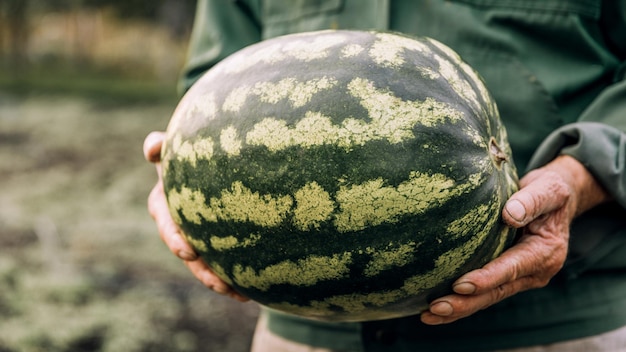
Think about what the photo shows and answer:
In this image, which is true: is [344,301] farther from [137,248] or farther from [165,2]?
[165,2]

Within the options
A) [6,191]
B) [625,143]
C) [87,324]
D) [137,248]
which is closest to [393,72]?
[625,143]

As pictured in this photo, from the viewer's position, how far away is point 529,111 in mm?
1634

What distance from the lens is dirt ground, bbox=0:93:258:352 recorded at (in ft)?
12.3

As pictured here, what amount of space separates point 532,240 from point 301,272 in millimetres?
486

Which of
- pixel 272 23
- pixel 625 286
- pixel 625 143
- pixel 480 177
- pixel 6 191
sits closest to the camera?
pixel 480 177

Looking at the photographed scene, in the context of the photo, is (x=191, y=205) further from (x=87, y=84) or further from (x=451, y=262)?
(x=87, y=84)

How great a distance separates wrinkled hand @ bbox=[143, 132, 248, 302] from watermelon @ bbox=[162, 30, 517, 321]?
110 millimetres

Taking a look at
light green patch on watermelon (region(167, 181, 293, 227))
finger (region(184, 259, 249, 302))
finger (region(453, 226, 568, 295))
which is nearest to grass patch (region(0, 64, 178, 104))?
finger (region(184, 259, 249, 302))

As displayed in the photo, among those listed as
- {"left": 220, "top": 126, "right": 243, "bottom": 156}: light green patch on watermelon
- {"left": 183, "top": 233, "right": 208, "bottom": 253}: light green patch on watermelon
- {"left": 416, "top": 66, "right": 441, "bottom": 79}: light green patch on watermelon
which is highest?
{"left": 416, "top": 66, "right": 441, "bottom": 79}: light green patch on watermelon

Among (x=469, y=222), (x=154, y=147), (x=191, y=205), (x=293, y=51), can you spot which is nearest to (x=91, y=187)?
(x=154, y=147)

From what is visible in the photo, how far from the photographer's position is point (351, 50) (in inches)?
54.5

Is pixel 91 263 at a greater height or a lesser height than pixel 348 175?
lesser

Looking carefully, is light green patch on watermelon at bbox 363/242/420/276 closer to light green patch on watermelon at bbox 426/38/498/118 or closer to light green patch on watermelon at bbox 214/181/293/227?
light green patch on watermelon at bbox 214/181/293/227

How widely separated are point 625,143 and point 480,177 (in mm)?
425
